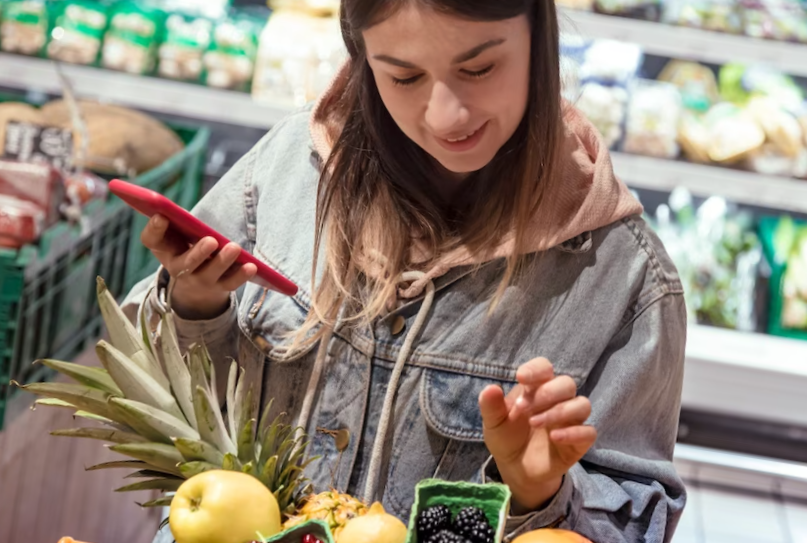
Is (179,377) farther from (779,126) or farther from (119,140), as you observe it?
(779,126)

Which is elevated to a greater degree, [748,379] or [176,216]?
[176,216]

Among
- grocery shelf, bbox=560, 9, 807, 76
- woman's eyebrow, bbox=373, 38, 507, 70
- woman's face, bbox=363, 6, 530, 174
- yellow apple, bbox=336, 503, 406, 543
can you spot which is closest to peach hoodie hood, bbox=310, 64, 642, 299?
woman's face, bbox=363, 6, 530, 174

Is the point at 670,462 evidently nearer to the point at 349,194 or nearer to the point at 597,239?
the point at 597,239

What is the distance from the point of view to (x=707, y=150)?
326cm

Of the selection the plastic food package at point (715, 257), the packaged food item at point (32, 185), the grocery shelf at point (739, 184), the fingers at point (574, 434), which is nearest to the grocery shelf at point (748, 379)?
the plastic food package at point (715, 257)

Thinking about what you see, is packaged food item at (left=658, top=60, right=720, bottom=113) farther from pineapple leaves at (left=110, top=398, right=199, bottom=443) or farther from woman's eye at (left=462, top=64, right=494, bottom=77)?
pineapple leaves at (left=110, top=398, right=199, bottom=443)

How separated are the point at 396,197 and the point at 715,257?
228 cm

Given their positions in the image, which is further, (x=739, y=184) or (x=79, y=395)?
(x=739, y=184)

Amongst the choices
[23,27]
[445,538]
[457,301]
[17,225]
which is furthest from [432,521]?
[23,27]

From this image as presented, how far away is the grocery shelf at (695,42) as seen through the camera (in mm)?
3105

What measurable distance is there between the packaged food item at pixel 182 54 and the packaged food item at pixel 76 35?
239mm

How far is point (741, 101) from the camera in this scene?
3453mm

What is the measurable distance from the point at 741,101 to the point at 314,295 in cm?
255

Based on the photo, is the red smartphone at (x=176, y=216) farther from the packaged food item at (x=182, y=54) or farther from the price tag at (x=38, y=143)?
the packaged food item at (x=182, y=54)
